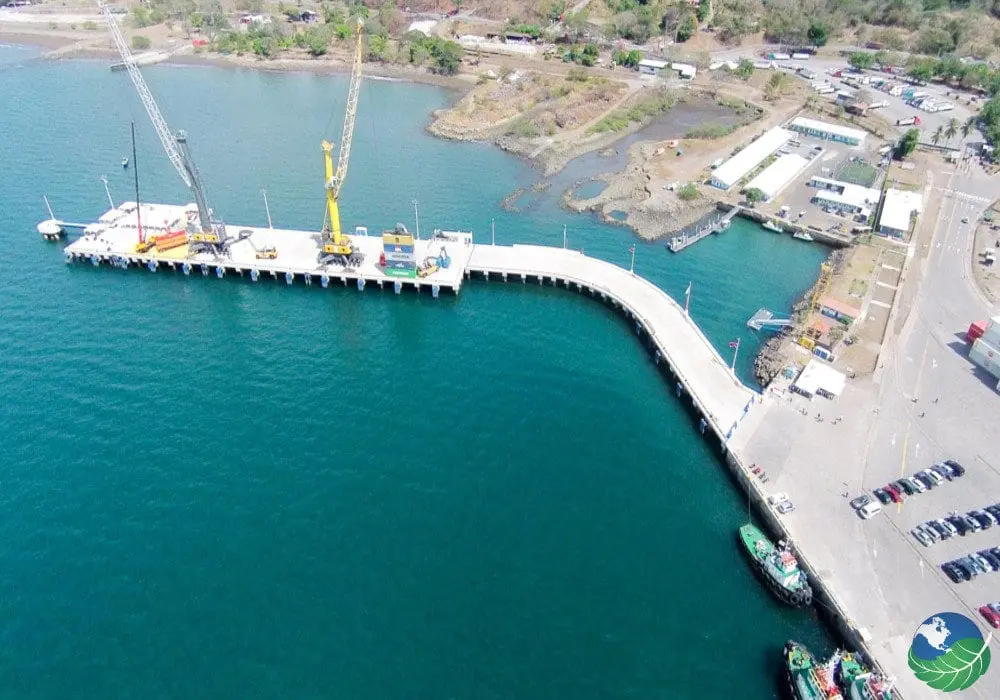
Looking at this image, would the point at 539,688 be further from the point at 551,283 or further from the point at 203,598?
the point at 551,283

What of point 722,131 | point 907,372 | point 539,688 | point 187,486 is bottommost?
point 539,688

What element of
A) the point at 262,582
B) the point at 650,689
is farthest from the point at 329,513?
the point at 650,689

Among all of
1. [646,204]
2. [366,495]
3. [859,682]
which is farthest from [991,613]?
[646,204]

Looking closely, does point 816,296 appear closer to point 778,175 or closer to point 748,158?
point 778,175

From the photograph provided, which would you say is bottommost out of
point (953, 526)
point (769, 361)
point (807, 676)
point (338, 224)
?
point (807, 676)

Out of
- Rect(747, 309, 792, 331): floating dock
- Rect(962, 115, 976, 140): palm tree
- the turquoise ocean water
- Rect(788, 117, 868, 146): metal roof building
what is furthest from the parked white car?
Rect(962, 115, 976, 140): palm tree

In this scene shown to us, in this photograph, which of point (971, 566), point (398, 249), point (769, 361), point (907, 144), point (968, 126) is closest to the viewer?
point (971, 566)
